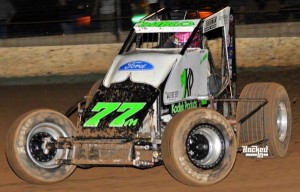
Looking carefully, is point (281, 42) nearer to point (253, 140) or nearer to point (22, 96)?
point (22, 96)

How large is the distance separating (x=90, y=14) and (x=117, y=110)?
28.4ft

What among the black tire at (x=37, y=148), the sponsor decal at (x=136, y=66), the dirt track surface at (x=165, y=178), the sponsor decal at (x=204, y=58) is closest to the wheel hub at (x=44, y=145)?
the black tire at (x=37, y=148)

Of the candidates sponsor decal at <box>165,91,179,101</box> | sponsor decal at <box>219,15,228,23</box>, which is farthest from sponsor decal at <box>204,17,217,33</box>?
sponsor decal at <box>165,91,179,101</box>

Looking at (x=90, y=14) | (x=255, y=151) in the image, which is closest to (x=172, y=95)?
(x=255, y=151)

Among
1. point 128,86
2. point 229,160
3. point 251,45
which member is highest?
point 251,45

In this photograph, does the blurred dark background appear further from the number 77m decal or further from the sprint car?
the number 77m decal

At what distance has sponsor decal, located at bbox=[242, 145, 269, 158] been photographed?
7734 mm

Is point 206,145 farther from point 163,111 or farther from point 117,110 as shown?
point 117,110

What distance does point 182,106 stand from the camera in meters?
7.69

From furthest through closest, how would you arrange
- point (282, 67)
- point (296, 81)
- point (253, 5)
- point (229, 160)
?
point (253, 5)
point (282, 67)
point (296, 81)
point (229, 160)

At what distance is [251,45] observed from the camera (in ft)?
47.6

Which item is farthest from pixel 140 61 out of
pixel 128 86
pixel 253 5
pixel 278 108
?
pixel 253 5

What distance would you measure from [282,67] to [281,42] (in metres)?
0.48

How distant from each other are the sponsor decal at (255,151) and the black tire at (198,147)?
554 mm
